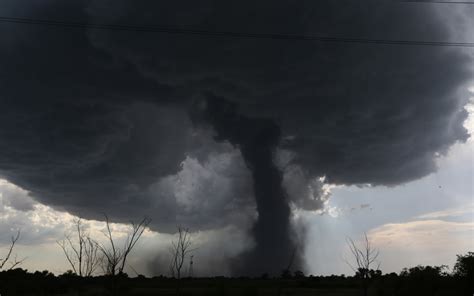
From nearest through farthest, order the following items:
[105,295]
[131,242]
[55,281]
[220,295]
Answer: [131,242], [220,295], [105,295], [55,281]

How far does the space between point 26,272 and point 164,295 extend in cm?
7809

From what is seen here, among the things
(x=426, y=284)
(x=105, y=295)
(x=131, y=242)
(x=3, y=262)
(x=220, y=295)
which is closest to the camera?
(x=3, y=262)

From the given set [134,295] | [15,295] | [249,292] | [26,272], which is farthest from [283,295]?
[26,272]

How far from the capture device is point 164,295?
105 metres

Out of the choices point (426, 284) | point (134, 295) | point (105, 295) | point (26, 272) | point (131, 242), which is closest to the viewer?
point (131, 242)

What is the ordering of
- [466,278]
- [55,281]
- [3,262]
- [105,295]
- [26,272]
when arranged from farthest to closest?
[26,272] → [55,281] → [105,295] → [466,278] → [3,262]

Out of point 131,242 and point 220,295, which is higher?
point 131,242

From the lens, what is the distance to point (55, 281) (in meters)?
127

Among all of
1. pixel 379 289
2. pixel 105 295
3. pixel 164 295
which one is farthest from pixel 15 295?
pixel 379 289

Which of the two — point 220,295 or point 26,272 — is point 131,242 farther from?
point 26,272

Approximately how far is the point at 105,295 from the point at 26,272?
75.9m

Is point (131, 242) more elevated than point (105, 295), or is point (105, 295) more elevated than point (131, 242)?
point (131, 242)

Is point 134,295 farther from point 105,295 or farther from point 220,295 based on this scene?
point 220,295

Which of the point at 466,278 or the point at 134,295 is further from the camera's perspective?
the point at 134,295
